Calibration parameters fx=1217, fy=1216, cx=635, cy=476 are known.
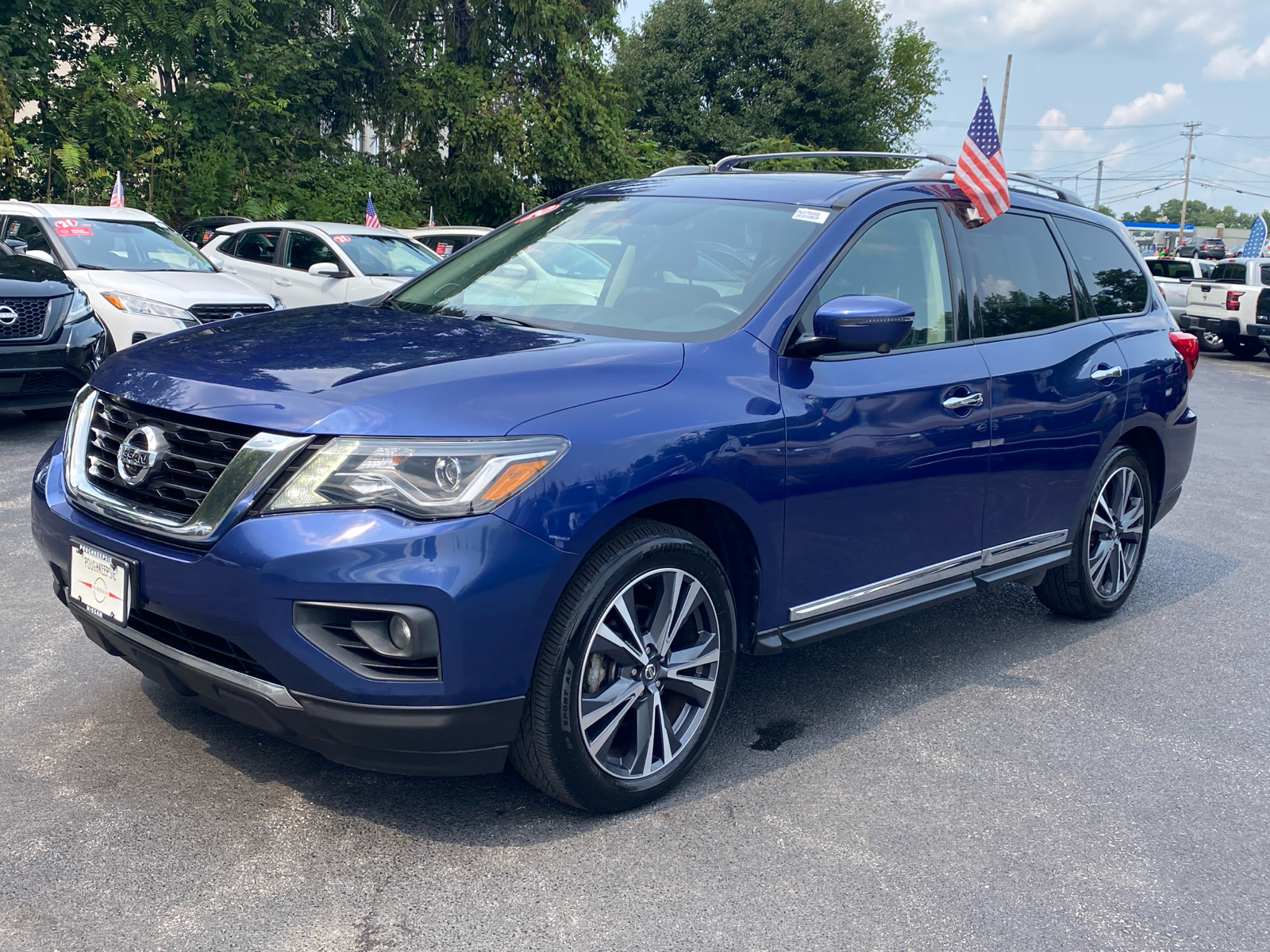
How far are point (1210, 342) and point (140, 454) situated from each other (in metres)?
22.8

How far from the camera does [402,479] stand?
9.33ft

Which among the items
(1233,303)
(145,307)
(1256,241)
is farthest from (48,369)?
(1256,241)

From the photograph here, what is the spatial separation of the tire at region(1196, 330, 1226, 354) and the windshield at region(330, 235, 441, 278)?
1464 centimetres

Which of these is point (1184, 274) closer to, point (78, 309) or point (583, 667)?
point (78, 309)

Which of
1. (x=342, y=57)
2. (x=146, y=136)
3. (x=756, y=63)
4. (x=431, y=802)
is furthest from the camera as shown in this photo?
(x=756, y=63)

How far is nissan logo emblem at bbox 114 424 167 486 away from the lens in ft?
10.1

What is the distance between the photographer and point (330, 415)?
2.88m

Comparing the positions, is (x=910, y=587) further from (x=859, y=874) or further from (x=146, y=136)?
(x=146, y=136)

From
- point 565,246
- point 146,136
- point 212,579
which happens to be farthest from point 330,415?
point 146,136

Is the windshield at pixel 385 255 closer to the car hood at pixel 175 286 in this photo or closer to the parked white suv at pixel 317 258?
the parked white suv at pixel 317 258

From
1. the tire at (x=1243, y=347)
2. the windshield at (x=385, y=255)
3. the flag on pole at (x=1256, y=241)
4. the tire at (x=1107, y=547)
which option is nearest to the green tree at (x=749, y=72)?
the flag on pole at (x=1256, y=241)

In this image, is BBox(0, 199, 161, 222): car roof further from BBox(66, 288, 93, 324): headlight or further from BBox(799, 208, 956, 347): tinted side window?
BBox(799, 208, 956, 347): tinted side window

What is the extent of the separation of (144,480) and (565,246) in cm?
185

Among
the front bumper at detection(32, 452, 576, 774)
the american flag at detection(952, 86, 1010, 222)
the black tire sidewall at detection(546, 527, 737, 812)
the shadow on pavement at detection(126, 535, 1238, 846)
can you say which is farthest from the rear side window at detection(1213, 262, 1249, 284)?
the front bumper at detection(32, 452, 576, 774)
